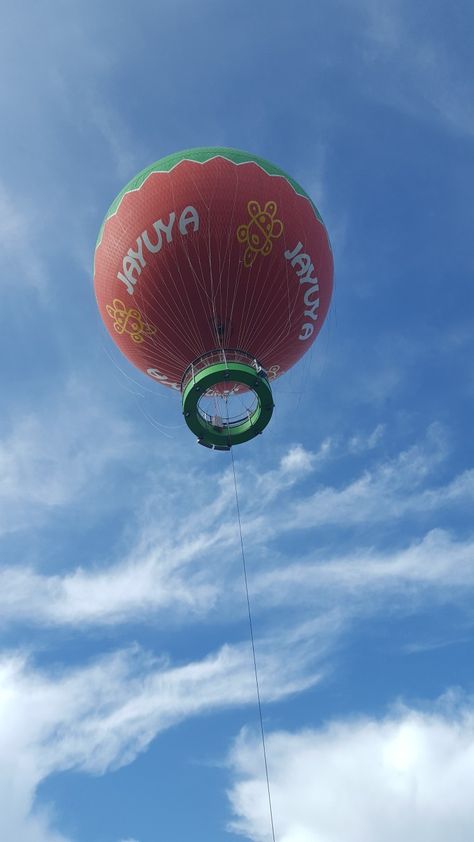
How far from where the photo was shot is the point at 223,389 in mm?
23797

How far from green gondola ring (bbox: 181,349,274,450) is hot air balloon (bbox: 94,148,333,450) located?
4cm

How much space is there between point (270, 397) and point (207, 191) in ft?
23.4

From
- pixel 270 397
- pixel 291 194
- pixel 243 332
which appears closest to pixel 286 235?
pixel 291 194

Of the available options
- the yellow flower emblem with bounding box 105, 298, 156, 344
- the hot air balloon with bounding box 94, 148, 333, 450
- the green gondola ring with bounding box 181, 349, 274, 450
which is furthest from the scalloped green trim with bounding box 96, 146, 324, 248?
the green gondola ring with bounding box 181, 349, 274, 450

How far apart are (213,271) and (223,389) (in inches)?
183

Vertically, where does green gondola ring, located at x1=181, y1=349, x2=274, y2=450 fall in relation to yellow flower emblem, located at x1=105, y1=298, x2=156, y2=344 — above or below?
below

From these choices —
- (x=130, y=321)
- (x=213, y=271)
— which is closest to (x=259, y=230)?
(x=213, y=271)

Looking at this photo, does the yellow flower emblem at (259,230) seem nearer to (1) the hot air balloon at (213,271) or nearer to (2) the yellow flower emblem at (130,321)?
(1) the hot air balloon at (213,271)

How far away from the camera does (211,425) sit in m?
23.1

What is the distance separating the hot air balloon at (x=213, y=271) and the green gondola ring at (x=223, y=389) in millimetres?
39

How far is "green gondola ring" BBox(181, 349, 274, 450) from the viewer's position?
861 inches

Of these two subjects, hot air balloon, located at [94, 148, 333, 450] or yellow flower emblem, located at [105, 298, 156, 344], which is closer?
hot air balloon, located at [94, 148, 333, 450]

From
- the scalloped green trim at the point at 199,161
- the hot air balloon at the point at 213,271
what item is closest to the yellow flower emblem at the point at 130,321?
the hot air balloon at the point at 213,271

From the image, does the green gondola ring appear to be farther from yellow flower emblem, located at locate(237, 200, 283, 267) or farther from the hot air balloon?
yellow flower emblem, located at locate(237, 200, 283, 267)
